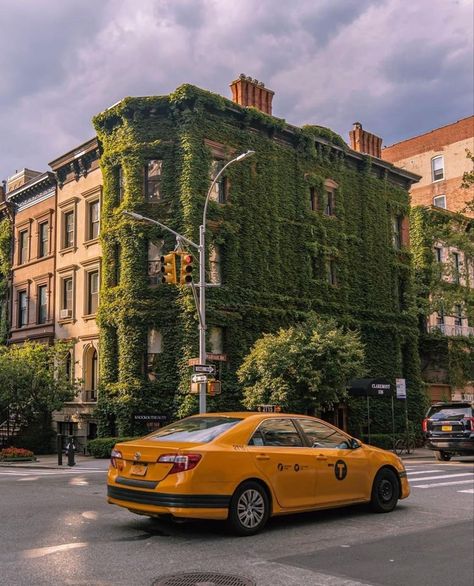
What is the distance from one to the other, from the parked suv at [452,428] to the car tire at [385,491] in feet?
40.5

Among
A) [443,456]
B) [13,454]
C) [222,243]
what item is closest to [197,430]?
[443,456]

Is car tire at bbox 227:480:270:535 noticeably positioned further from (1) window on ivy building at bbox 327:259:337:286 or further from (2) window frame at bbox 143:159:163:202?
(1) window on ivy building at bbox 327:259:337:286

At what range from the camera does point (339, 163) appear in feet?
118

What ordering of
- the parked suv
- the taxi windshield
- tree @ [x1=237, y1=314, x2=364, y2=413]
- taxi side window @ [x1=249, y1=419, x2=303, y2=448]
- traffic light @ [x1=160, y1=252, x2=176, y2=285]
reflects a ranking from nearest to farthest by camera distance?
the taxi windshield, taxi side window @ [x1=249, y1=419, x2=303, y2=448], traffic light @ [x1=160, y1=252, x2=176, y2=285], the parked suv, tree @ [x1=237, y1=314, x2=364, y2=413]

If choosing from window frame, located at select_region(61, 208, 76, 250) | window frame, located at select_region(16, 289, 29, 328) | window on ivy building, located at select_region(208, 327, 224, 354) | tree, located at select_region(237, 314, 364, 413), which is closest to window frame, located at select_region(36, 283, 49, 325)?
window frame, located at select_region(16, 289, 29, 328)

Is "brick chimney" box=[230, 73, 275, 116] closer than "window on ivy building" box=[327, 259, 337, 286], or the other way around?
"brick chimney" box=[230, 73, 275, 116]

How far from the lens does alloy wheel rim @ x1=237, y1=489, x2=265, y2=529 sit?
8164 mm

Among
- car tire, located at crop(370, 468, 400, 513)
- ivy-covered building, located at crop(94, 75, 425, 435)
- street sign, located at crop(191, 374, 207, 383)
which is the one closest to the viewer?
car tire, located at crop(370, 468, 400, 513)

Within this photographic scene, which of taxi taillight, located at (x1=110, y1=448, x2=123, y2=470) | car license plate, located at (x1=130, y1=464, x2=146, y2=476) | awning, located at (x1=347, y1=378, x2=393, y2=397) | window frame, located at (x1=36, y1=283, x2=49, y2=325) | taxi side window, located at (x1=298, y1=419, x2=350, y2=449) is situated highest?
window frame, located at (x1=36, y1=283, x2=49, y2=325)

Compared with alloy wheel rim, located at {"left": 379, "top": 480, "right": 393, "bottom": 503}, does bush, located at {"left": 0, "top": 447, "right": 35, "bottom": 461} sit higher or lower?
lower

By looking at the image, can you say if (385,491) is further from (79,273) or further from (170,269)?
(79,273)

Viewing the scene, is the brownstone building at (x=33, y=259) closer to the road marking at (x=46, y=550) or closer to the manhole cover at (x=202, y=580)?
the road marking at (x=46, y=550)

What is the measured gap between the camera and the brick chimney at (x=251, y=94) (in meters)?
33.0

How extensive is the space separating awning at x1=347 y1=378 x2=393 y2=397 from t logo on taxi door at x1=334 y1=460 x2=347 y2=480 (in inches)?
745
